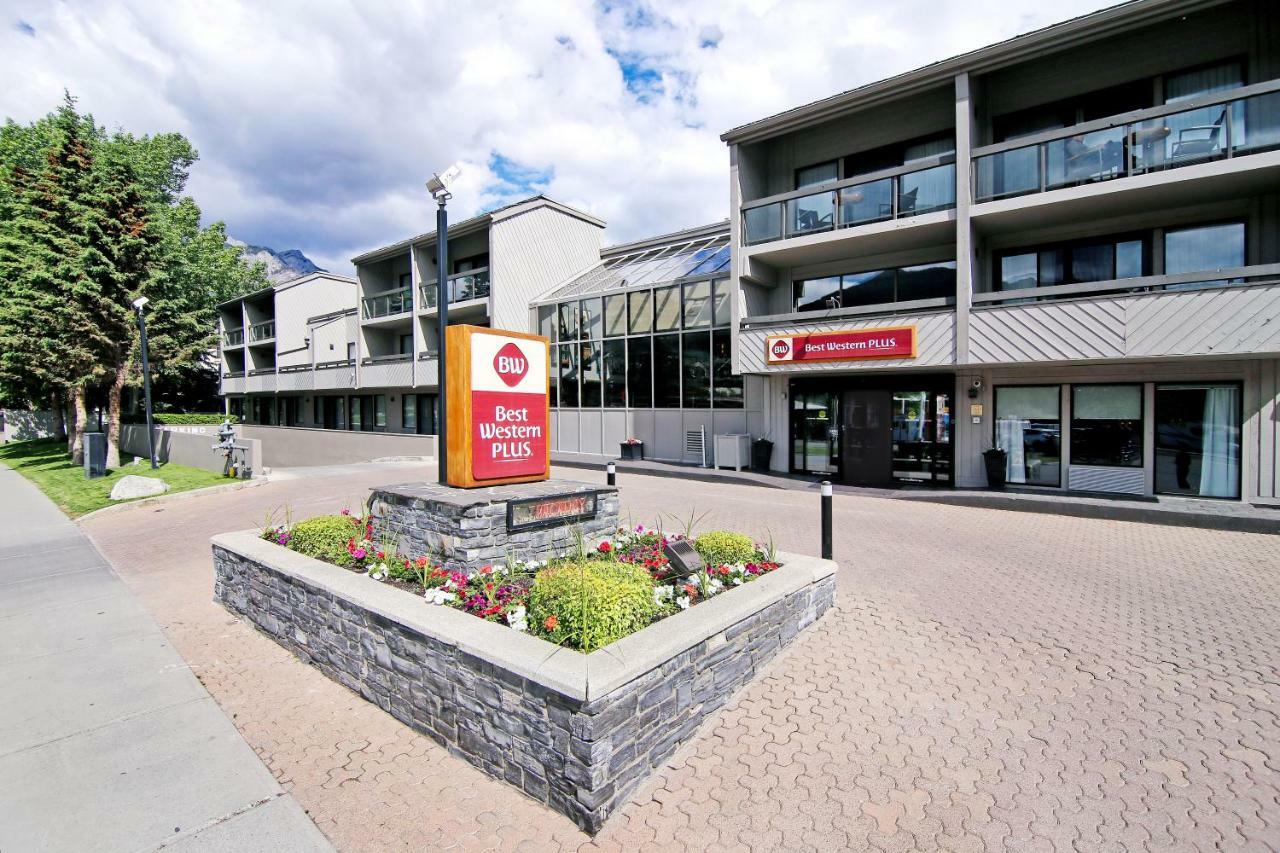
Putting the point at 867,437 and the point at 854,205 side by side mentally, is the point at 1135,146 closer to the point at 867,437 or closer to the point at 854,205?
the point at 854,205

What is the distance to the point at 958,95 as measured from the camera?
41.1 ft

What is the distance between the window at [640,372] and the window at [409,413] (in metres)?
12.0

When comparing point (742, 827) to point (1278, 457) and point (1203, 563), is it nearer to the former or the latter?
point (1203, 563)

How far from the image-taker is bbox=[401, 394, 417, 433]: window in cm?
2685

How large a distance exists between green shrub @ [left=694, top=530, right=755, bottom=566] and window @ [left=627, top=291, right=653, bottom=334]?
1403 cm

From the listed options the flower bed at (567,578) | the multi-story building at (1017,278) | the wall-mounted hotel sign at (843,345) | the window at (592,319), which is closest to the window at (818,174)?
the multi-story building at (1017,278)

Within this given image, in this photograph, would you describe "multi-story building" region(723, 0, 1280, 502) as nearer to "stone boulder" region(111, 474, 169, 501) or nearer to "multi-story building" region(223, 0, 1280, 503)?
"multi-story building" region(223, 0, 1280, 503)

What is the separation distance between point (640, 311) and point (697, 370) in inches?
125

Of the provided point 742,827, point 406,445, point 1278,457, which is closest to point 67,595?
point 742,827

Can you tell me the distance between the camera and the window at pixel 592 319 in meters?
21.0

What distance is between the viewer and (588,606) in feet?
12.7

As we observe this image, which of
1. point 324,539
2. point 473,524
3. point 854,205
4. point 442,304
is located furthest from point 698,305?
point 324,539

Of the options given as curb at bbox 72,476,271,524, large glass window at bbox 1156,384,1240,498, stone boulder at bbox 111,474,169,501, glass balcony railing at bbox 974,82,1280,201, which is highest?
glass balcony railing at bbox 974,82,1280,201

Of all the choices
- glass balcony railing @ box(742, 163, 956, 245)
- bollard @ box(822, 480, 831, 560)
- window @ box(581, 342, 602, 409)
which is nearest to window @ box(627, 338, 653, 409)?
window @ box(581, 342, 602, 409)
